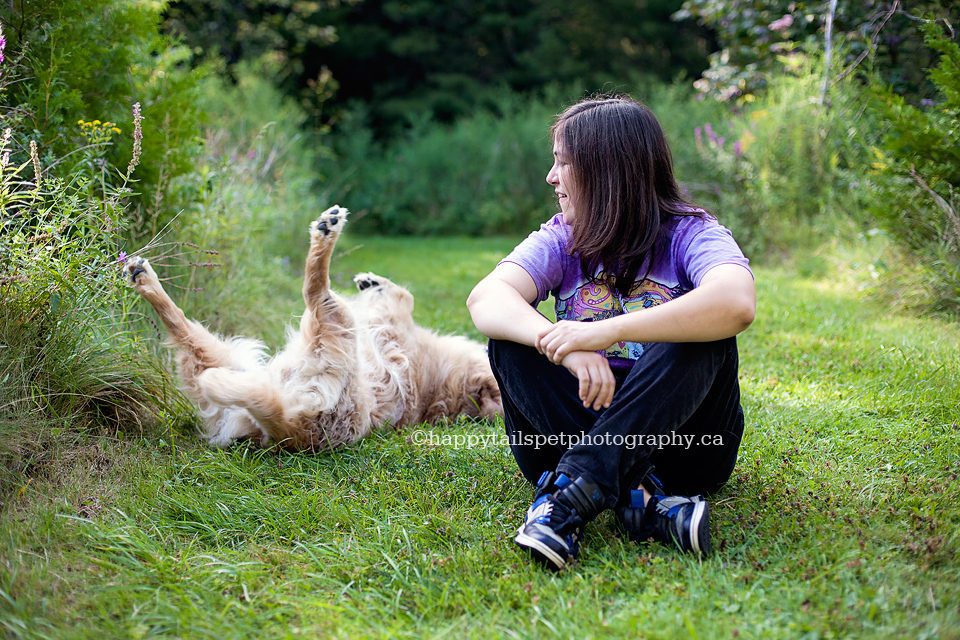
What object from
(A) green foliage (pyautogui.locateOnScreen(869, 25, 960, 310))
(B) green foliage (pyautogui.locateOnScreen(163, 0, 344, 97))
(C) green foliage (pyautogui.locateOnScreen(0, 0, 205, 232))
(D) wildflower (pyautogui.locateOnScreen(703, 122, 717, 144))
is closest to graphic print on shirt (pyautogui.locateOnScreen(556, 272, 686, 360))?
(C) green foliage (pyautogui.locateOnScreen(0, 0, 205, 232))

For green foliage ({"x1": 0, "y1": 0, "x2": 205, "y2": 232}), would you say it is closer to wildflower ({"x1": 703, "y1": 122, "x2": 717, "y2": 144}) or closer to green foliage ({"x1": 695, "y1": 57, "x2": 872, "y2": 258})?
green foliage ({"x1": 695, "y1": 57, "x2": 872, "y2": 258})

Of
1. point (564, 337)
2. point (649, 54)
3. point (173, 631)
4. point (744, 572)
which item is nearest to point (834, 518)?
point (744, 572)

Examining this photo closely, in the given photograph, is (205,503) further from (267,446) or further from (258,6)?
(258,6)

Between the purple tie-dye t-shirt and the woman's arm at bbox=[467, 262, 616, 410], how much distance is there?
56mm

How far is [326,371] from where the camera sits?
282cm

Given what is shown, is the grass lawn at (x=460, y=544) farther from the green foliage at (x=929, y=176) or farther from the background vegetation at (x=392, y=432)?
the green foliage at (x=929, y=176)

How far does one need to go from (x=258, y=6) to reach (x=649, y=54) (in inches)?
387

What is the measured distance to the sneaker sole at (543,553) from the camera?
1.73m

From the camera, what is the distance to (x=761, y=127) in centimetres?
618

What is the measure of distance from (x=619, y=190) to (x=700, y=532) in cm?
103

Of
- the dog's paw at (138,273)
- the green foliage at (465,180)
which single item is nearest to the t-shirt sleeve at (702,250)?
the dog's paw at (138,273)

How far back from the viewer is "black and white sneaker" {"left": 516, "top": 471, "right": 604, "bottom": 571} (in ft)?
5.71

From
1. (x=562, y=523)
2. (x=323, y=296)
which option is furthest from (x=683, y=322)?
(x=323, y=296)

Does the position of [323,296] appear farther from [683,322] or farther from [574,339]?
[683,322]
